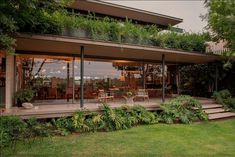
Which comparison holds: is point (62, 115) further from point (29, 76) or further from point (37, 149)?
point (29, 76)

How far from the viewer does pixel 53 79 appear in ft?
50.3

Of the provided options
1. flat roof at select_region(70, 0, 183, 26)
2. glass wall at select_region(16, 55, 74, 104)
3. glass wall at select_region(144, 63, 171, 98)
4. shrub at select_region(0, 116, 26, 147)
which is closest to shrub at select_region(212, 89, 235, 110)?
glass wall at select_region(144, 63, 171, 98)

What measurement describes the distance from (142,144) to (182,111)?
209 inches

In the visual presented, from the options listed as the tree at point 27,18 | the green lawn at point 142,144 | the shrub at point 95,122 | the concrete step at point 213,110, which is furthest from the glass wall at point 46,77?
the concrete step at point 213,110

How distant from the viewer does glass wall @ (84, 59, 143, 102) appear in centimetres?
1667

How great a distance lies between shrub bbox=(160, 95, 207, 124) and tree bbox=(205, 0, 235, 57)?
12.3 feet

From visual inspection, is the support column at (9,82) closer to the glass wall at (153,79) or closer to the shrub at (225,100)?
the glass wall at (153,79)

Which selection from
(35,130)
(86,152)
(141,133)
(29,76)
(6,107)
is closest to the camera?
(86,152)

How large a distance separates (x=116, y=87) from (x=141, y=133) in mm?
7414

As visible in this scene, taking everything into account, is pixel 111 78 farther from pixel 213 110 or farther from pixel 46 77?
pixel 213 110

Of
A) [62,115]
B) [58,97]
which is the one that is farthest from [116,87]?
[62,115]

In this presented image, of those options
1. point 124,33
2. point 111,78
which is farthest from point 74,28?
point 111,78

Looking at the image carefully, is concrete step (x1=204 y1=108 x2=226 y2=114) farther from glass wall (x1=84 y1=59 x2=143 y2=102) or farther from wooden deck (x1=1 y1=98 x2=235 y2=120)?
glass wall (x1=84 y1=59 x2=143 y2=102)

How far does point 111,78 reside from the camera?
17703 mm
